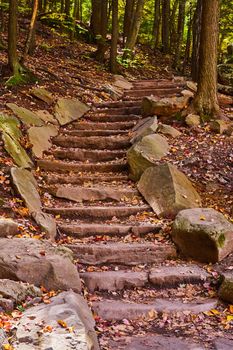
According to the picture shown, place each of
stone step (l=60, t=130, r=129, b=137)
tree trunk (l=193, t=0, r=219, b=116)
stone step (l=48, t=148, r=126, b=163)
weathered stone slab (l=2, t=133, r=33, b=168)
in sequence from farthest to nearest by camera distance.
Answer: stone step (l=60, t=130, r=129, b=137) < tree trunk (l=193, t=0, r=219, b=116) < stone step (l=48, t=148, r=126, b=163) < weathered stone slab (l=2, t=133, r=33, b=168)

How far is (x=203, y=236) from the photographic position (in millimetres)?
6133

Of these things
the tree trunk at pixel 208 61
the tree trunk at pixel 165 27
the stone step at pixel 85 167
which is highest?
the tree trunk at pixel 165 27

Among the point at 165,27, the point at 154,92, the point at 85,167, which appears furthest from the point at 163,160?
the point at 165,27

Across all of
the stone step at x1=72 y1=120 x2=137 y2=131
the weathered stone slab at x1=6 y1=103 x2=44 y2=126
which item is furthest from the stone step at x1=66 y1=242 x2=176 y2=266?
the stone step at x1=72 y1=120 x2=137 y2=131

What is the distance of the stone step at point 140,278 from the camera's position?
568 cm

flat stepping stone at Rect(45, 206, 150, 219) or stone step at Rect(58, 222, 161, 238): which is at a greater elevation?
flat stepping stone at Rect(45, 206, 150, 219)

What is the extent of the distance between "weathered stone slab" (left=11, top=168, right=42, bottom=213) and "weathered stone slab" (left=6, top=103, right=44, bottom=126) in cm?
227

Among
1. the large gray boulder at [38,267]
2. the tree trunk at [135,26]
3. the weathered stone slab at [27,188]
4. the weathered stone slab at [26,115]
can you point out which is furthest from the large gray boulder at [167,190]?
the tree trunk at [135,26]

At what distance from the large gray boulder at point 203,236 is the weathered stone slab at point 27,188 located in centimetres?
233

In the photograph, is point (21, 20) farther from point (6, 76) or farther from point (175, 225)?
point (175, 225)

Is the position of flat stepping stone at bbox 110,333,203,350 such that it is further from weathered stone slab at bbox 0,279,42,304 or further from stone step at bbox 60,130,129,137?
stone step at bbox 60,130,129,137

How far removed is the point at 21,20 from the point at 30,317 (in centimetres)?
1863

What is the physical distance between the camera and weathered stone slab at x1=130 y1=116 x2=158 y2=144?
9602mm

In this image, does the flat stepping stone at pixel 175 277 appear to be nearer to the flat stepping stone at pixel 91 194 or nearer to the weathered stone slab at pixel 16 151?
the flat stepping stone at pixel 91 194
